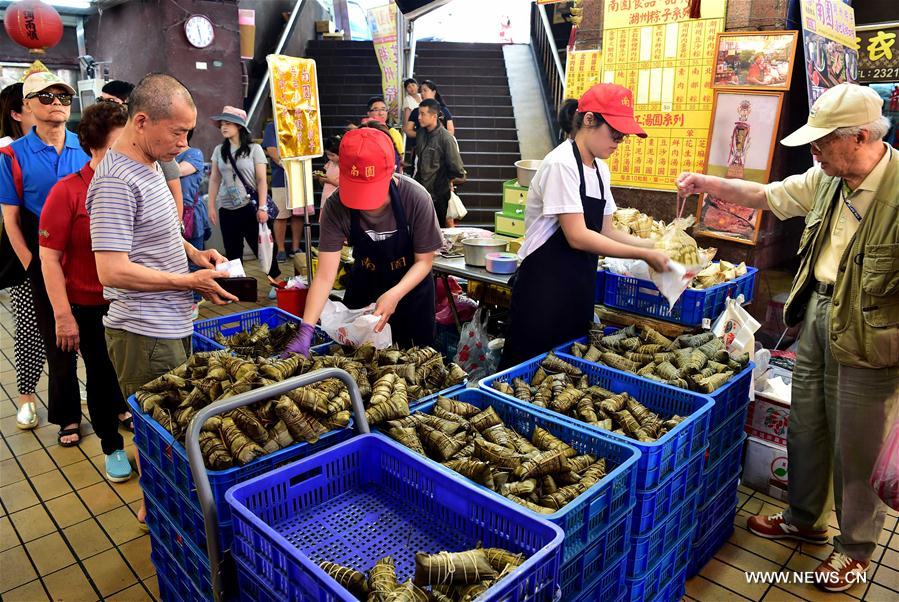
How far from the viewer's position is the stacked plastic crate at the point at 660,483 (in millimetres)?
2090

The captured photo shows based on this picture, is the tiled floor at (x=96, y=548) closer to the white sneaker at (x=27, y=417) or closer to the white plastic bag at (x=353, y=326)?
the white sneaker at (x=27, y=417)

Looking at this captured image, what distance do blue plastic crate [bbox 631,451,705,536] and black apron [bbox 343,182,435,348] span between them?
4.74ft

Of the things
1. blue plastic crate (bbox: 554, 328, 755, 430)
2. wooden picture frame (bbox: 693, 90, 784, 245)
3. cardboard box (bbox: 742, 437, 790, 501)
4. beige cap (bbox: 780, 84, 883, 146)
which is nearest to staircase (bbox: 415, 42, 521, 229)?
wooden picture frame (bbox: 693, 90, 784, 245)

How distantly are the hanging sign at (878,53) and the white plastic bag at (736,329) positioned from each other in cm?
368

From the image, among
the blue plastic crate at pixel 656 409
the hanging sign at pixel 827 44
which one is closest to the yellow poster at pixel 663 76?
the hanging sign at pixel 827 44

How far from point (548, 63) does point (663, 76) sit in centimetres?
763

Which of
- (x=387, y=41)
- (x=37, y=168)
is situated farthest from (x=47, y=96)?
(x=387, y=41)

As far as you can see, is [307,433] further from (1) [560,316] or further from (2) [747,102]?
(2) [747,102]

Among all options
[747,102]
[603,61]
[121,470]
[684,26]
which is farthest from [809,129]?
[121,470]

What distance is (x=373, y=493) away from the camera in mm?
1950

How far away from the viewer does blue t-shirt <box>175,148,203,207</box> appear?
19.9 feet

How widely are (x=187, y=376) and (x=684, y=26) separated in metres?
4.75

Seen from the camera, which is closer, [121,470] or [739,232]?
[121,470]
